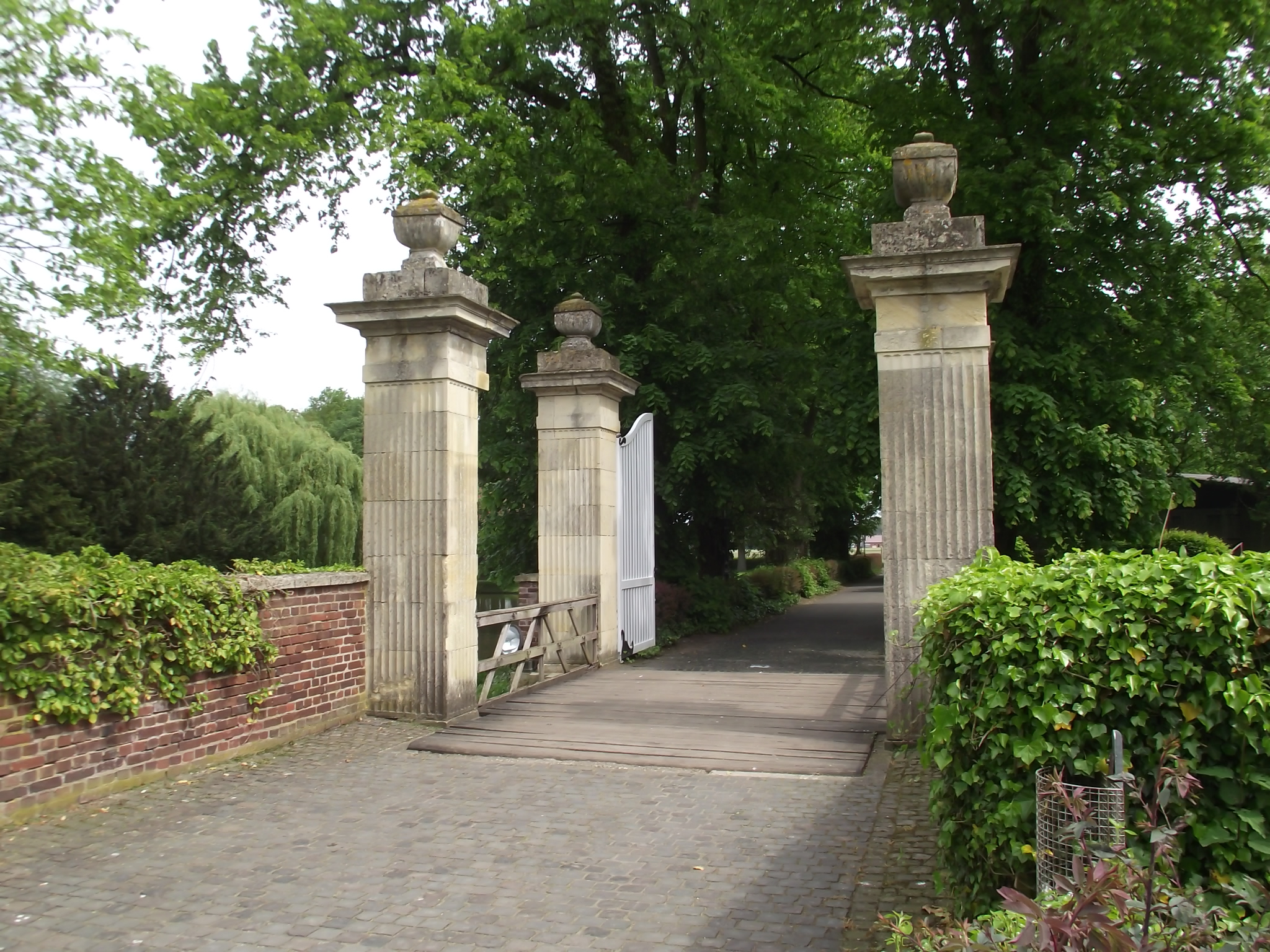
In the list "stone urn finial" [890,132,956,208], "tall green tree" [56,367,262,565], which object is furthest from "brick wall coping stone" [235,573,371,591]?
"tall green tree" [56,367,262,565]

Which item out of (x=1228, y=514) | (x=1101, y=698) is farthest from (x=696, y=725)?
(x=1228, y=514)

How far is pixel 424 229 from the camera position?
320 inches

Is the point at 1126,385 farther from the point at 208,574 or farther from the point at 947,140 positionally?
the point at 208,574

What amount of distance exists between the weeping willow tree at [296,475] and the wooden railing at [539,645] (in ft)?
46.0

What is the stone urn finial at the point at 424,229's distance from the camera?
318 inches

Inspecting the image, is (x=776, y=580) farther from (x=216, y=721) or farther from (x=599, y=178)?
(x=216, y=721)

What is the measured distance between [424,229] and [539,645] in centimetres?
407

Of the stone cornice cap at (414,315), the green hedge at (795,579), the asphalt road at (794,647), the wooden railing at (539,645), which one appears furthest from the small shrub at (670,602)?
the stone cornice cap at (414,315)

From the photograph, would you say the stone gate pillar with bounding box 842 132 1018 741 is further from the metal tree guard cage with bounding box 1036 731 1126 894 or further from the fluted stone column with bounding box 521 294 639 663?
the fluted stone column with bounding box 521 294 639 663

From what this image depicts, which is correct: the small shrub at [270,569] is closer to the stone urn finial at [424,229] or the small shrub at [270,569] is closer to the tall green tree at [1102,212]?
the stone urn finial at [424,229]

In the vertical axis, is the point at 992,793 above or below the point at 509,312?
below

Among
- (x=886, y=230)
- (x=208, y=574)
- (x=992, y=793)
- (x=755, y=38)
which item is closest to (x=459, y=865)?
(x=992, y=793)

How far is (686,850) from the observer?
492 cm

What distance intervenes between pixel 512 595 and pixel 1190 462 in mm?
12696
